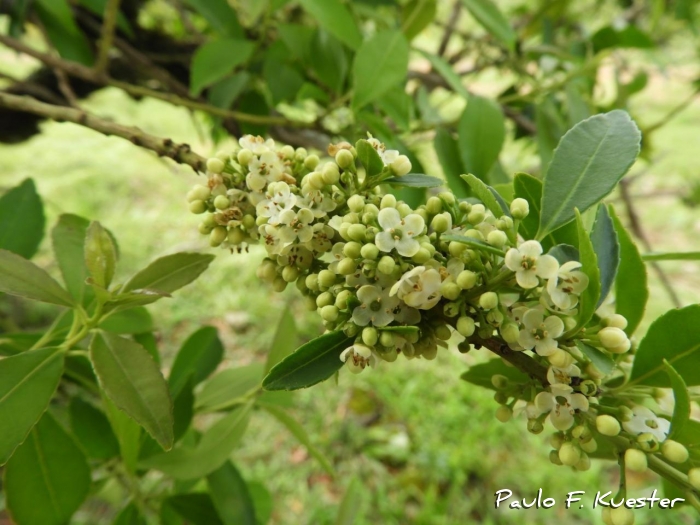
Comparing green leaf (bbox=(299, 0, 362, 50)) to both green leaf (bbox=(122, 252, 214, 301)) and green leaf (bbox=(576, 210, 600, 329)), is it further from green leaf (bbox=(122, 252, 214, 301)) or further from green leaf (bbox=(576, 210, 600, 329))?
green leaf (bbox=(576, 210, 600, 329))

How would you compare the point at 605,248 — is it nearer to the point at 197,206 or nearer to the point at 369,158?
the point at 369,158

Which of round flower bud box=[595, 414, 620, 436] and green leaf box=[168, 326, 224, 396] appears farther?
green leaf box=[168, 326, 224, 396]

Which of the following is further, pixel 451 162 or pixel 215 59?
pixel 215 59

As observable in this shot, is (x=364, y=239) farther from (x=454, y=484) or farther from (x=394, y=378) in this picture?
(x=394, y=378)

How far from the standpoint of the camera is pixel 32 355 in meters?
0.57

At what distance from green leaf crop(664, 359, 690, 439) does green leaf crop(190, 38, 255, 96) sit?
0.88 meters

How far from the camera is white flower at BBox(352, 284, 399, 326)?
47 centimetres

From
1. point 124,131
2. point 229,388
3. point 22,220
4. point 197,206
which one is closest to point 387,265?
point 197,206

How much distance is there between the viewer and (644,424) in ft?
1.57

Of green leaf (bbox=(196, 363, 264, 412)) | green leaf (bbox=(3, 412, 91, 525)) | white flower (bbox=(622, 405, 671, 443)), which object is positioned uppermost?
white flower (bbox=(622, 405, 671, 443))

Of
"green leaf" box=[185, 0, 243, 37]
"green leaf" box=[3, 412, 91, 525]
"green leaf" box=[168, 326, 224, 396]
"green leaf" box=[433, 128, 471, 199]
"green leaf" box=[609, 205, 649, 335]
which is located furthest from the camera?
"green leaf" box=[185, 0, 243, 37]

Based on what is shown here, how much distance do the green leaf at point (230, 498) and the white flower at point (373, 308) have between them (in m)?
0.49

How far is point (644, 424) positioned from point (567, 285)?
16 cm

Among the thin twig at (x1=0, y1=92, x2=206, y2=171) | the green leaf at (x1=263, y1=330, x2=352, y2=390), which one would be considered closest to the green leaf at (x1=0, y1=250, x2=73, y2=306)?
the thin twig at (x1=0, y1=92, x2=206, y2=171)
